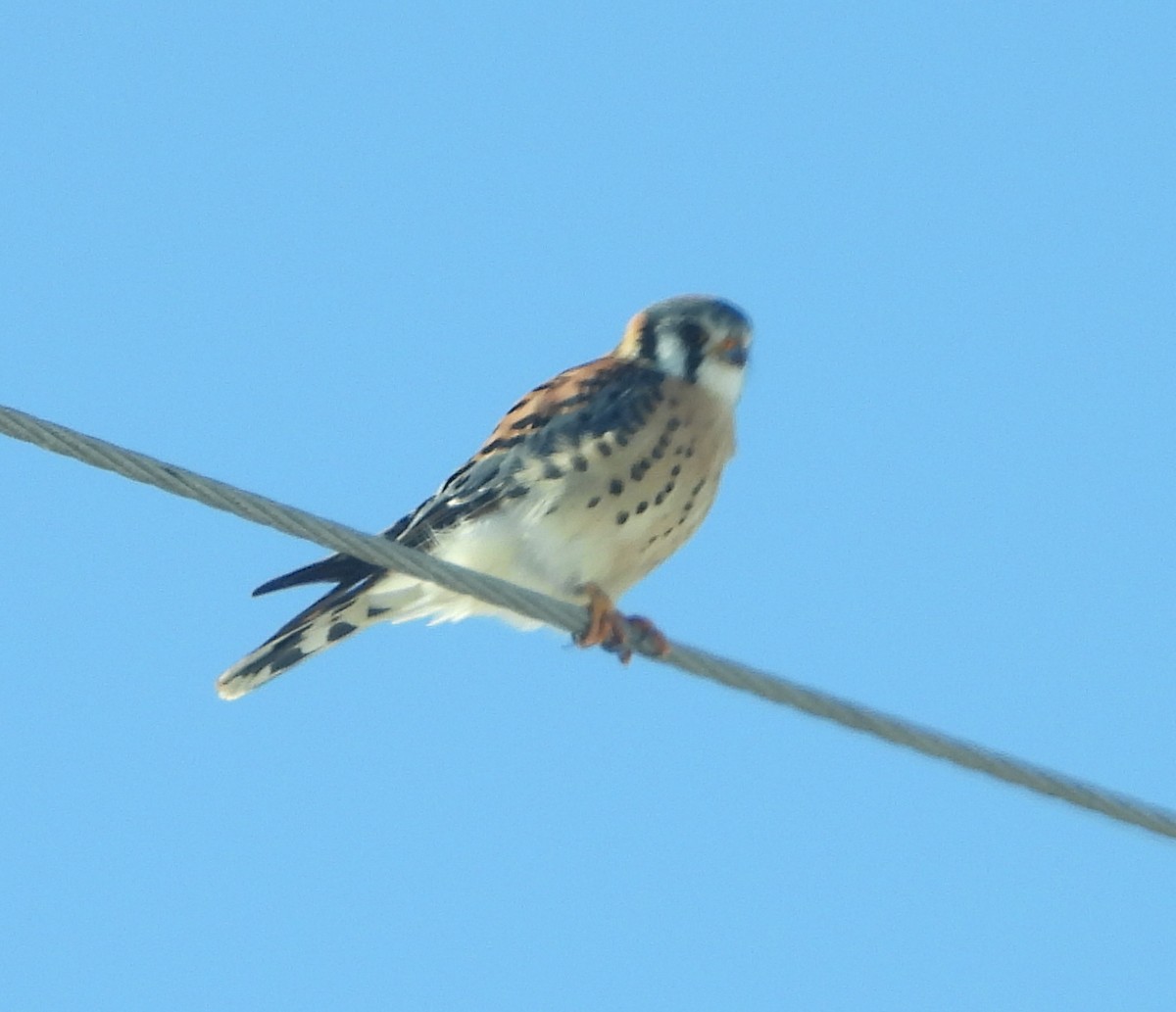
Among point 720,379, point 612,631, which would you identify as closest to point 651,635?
point 612,631

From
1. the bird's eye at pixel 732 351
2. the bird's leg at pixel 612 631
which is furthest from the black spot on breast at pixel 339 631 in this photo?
the bird's eye at pixel 732 351

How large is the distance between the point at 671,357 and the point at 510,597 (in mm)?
2512

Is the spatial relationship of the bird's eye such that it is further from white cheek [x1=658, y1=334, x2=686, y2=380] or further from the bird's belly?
the bird's belly

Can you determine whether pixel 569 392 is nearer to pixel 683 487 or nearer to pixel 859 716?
pixel 683 487

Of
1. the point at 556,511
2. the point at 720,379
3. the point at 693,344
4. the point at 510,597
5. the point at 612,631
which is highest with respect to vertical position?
the point at 693,344

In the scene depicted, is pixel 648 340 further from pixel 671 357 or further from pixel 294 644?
pixel 294 644

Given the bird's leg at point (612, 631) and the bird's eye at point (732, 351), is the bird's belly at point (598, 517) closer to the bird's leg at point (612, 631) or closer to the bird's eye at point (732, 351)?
the bird's leg at point (612, 631)

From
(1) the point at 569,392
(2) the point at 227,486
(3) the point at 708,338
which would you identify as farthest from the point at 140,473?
(3) the point at 708,338

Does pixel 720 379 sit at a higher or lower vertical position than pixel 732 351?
lower

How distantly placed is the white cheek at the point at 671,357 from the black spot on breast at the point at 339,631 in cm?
126

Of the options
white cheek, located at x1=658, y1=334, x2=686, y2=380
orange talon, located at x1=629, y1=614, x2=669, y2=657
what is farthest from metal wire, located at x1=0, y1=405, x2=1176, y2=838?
white cheek, located at x1=658, y1=334, x2=686, y2=380

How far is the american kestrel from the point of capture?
6680 mm

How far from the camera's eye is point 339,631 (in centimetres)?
690

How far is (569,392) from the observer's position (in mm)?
7055
